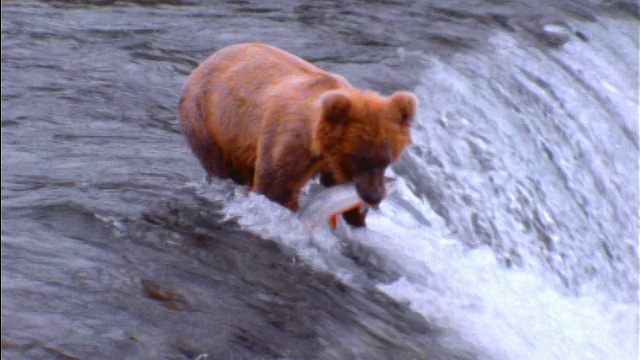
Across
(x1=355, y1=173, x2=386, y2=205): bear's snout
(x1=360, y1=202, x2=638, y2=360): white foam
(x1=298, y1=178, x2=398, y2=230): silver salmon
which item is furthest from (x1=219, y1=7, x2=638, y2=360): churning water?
(x1=355, y1=173, x2=386, y2=205): bear's snout

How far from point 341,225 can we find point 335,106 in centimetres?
95

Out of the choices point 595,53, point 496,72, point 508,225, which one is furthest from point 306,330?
point 595,53

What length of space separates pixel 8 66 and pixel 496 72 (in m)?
3.46

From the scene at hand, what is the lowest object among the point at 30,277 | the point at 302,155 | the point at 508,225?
the point at 508,225

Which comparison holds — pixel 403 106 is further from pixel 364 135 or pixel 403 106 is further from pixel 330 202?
pixel 330 202

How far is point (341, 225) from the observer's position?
5.03 m

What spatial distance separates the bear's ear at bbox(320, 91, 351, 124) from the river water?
64 cm

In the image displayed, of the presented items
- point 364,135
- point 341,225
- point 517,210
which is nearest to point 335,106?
point 364,135

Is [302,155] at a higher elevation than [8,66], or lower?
higher

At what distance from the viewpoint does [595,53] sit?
9.09 metres

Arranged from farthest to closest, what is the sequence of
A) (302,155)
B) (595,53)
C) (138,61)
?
(595,53)
(138,61)
(302,155)

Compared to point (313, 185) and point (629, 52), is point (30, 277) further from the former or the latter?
point (629, 52)

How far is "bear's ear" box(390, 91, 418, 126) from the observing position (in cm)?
435

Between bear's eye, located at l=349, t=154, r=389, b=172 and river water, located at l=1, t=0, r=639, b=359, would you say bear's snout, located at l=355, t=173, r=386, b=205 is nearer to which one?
bear's eye, located at l=349, t=154, r=389, b=172
